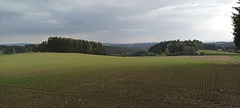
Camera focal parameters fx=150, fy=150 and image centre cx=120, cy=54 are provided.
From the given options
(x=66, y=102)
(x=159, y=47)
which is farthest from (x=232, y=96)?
(x=159, y=47)

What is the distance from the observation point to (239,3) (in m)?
27.6

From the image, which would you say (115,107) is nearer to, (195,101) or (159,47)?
(195,101)

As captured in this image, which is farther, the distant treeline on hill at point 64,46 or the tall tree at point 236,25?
the distant treeline on hill at point 64,46

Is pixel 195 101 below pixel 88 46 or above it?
below

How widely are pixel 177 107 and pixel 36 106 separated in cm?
856

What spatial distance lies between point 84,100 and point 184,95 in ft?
24.2

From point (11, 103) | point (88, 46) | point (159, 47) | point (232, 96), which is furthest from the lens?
point (159, 47)

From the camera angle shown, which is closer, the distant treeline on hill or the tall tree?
the tall tree

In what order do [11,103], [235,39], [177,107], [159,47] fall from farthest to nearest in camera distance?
1. [159,47]
2. [235,39]
3. [11,103]
4. [177,107]

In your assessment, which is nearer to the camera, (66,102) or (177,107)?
(177,107)

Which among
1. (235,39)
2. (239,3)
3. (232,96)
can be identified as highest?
(239,3)

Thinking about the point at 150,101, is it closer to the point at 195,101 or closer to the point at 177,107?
the point at 177,107

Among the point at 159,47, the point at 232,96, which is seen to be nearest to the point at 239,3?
the point at 232,96

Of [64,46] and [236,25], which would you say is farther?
[64,46]
